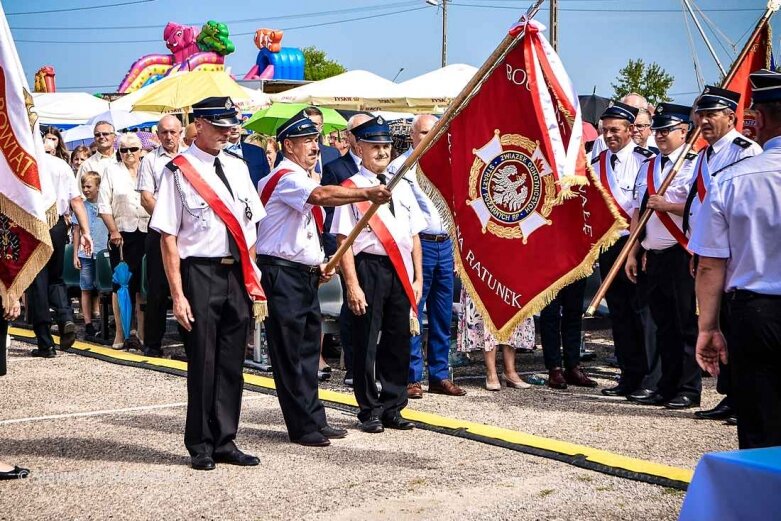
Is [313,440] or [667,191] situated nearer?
[313,440]

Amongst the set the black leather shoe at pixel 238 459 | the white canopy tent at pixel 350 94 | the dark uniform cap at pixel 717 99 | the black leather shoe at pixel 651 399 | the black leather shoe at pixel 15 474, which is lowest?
the black leather shoe at pixel 651 399

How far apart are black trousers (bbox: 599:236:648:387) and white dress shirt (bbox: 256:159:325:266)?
302 cm

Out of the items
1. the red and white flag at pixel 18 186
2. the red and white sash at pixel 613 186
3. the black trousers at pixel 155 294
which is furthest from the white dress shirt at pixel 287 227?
the black trousers at pixel 155 294

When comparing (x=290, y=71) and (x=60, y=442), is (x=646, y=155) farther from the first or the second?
(x=290, y=71)

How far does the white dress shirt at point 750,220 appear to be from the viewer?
14.9ft

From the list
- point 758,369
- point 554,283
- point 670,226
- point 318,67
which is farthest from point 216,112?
point 318,67

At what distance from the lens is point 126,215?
37.3 feet

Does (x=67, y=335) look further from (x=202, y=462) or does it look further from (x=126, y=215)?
(x=202, y=462)

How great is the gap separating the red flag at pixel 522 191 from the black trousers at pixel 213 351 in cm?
151

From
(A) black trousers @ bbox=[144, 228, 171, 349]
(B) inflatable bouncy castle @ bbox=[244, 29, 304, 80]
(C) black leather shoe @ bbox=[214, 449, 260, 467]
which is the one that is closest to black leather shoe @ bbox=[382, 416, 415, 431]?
(C) black leather shoe @ bbox=[214, 449, 260, 467]

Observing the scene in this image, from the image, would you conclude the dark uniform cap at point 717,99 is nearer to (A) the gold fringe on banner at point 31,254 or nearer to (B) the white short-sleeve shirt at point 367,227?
(B) the white short-sleeve shirt at point 367,227

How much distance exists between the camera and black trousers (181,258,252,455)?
21.1 ft

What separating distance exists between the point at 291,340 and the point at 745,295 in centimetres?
323

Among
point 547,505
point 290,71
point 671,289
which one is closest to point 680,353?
point 671,289
